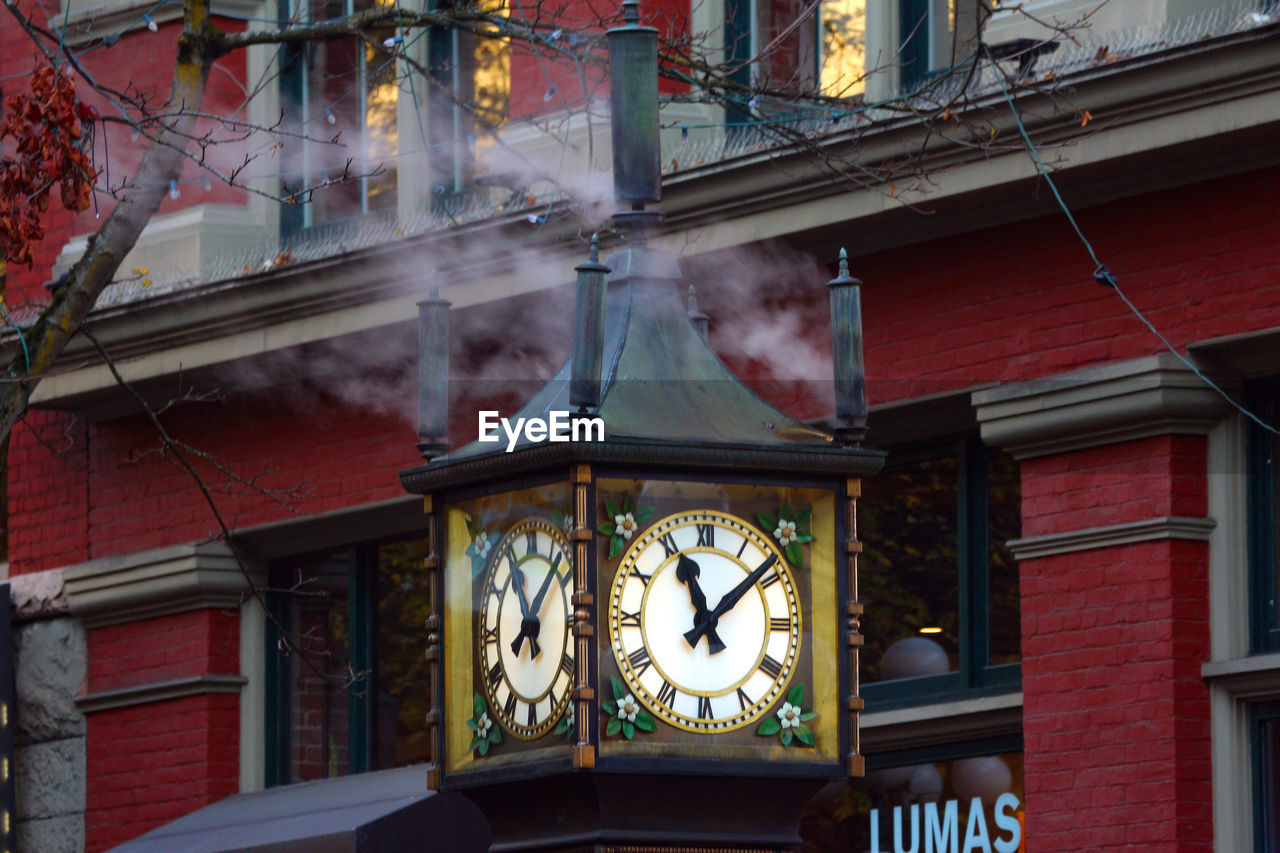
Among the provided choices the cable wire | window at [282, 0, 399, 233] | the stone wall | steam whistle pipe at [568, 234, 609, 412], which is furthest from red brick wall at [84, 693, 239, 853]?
steam whistle pipe at [568, 234, 609, 412]

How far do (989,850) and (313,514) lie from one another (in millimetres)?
4144

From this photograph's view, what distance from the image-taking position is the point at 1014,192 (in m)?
8.54

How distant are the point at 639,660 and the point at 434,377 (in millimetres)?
860

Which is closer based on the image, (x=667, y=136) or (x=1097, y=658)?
(x=1097, y=658)

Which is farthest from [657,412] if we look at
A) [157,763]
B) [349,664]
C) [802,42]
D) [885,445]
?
[157,763]

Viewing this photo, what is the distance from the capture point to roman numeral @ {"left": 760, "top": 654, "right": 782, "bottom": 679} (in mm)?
3922

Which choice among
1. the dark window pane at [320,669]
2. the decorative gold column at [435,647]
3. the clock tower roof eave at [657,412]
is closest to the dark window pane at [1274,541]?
the clock tower roof eave at [657,412]

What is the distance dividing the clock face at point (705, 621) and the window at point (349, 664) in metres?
7.16

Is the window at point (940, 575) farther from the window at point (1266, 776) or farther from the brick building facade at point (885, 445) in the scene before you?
the window at point (1266, 776)

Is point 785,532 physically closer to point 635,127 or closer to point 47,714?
point 635,127

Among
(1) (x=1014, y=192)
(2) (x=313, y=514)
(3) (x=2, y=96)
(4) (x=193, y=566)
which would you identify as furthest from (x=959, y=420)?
(3) (x=2, y=96)

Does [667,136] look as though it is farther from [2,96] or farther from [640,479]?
[640,479]

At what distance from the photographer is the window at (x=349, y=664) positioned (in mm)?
11422

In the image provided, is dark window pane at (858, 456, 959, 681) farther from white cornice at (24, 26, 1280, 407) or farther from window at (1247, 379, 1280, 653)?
window at (1247, 379, 1280, 653)
